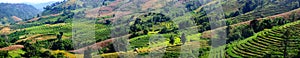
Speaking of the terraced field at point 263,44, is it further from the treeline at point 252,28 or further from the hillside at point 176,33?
the treeline at point 252,28

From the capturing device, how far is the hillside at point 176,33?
18406 millimetres

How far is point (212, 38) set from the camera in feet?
72.3

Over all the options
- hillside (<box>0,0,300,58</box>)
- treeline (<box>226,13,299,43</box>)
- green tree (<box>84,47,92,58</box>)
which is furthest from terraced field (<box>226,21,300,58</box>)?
green tree (<box>84,47,92,58</box>)

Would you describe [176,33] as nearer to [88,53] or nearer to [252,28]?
[252,28]

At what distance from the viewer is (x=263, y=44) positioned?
1798 centimetres

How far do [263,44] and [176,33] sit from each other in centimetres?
949

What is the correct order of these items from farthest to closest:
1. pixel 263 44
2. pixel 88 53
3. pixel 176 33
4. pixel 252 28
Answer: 1. pixel 176 33
2. pixel 252 28
3. pixel 88 53
4. pixel 263 44

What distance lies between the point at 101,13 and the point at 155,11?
804 centimetres

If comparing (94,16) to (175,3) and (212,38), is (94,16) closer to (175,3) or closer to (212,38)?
(175,3)

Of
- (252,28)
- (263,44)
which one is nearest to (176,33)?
(252,28)

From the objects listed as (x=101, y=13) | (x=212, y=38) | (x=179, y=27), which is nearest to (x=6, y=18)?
(x=101, y=13)

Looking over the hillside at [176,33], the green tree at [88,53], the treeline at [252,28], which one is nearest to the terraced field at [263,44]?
the hillside at [176,33]

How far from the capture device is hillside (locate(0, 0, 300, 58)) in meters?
18.4

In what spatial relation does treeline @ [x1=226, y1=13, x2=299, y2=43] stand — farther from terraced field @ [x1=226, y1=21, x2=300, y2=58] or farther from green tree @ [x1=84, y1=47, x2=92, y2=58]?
green tree @ [x1=84, y1=47, x2=92, y2=58]
